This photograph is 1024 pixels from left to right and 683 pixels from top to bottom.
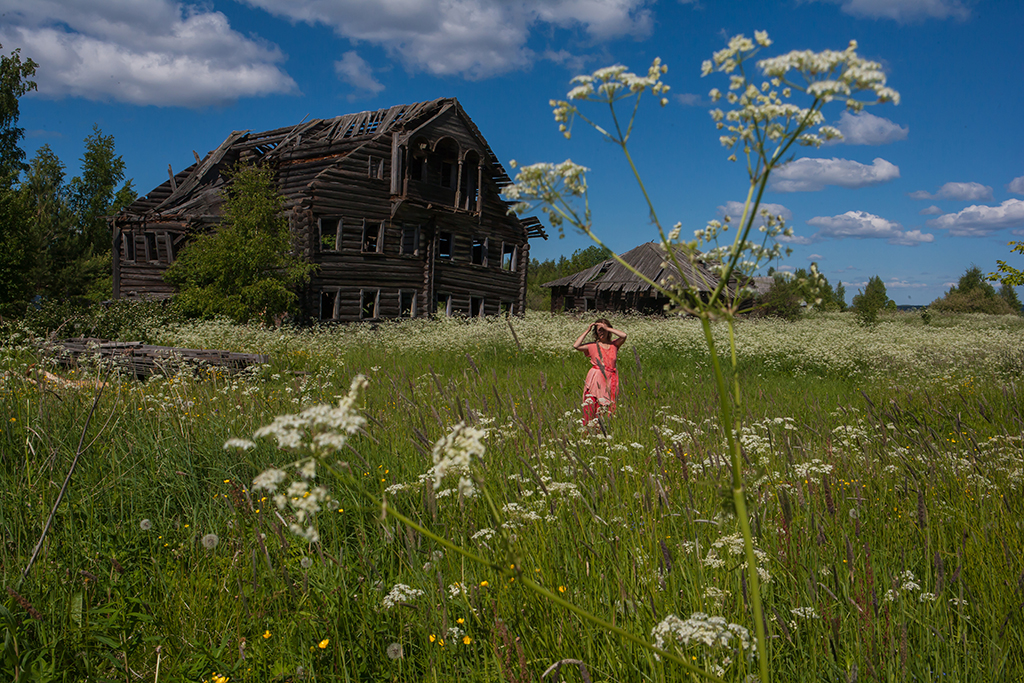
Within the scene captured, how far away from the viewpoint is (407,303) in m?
26.2

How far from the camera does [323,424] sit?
3.63 feet

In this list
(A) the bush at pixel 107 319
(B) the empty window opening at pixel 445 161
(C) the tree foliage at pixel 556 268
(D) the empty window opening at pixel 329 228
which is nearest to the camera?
(A) the bush at pixel 107 319

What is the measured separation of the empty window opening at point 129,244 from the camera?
25578mm

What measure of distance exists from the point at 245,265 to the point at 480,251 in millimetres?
12648

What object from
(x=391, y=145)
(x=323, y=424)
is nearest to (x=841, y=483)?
(x=323, y=424)

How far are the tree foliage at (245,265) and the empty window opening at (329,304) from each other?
1.30 metres

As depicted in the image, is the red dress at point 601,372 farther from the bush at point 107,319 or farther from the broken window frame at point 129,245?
the broken window frame at point 129,245

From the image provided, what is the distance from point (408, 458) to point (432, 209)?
23498 millimetres

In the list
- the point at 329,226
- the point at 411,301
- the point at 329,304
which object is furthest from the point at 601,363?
the point at 411,301

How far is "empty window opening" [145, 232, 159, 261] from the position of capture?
2531 cm

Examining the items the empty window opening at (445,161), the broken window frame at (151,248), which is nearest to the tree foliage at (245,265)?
the broken window frame at (151,248)

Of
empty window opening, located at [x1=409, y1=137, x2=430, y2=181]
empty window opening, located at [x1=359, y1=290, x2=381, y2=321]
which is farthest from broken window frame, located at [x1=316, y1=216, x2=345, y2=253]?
empty window opening, located at [x1=409, y1=137, x2=430, y2=181]

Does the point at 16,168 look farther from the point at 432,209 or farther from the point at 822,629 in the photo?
the point at 822,629

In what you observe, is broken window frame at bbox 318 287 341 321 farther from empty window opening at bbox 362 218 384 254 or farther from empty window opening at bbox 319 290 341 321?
empty window opening at bbox 362 218 384 254
